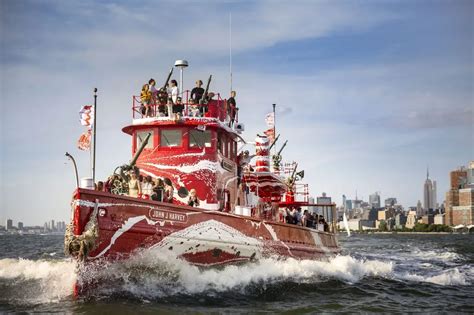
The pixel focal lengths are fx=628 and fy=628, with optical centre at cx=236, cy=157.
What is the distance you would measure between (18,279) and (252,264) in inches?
309

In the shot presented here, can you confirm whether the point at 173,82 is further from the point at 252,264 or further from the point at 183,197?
the point at 252,264

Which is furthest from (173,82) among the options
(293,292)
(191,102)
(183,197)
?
(293,292)

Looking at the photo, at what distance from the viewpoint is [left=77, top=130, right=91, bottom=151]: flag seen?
54.7 ft

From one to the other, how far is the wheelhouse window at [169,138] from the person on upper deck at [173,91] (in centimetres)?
123

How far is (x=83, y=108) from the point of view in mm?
16672

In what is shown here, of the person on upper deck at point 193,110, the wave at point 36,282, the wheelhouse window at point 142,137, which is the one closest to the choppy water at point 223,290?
the wave at point 36,282

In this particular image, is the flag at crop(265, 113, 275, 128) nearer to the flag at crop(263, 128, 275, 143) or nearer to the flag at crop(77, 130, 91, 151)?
the flag at crop(263, 128, 275, 143)

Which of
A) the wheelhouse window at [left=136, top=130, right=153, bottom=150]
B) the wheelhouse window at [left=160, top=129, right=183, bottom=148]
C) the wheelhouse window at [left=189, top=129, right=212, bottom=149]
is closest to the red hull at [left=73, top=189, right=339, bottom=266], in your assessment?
the wheelhouse window at [left=189, top=129, right=212, bottom=149]

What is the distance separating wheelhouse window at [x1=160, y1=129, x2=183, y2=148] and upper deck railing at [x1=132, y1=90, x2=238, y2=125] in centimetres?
50

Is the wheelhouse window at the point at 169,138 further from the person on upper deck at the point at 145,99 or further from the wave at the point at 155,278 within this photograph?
the wave at the point at 155,278

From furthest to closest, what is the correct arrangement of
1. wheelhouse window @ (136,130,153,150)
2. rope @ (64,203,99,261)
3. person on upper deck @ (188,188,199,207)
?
wheelhouse window @ (136,130,153,150), person on upper deck @ (188,188,199,207), rope @ (64,203,99,261)

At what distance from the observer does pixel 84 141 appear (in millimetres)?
16734

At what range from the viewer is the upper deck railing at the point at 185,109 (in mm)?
19844

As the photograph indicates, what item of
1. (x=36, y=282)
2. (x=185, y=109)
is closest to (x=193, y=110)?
(x=185, y=109)
